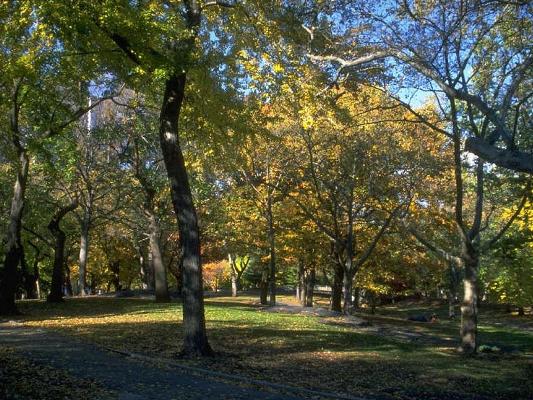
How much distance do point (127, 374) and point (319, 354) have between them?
586cm

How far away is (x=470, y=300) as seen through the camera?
16.5m

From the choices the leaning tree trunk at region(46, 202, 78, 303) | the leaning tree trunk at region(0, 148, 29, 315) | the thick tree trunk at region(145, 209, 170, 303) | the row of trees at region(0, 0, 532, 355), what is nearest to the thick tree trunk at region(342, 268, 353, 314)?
the row of trees at region(0, 0, 532, 355)

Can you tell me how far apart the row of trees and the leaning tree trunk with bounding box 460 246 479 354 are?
42 mm

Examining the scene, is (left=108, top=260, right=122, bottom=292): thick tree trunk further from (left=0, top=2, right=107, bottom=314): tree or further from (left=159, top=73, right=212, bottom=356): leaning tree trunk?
(left=159, top=73, right=212, bottom=356): leaning tree trunk

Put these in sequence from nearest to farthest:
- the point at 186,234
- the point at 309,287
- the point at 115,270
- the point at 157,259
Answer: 1. the point at 186,234
2. the point at 157,259
3. the point at 309,287
4. the point at 115,270

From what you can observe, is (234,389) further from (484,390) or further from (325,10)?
(325,10)

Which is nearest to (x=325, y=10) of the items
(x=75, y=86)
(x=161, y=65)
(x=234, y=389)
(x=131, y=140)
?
(x=161, y=65)

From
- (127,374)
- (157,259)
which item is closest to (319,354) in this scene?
(127,374)

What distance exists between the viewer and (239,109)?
14.3 m

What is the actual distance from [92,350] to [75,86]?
9.59 metres

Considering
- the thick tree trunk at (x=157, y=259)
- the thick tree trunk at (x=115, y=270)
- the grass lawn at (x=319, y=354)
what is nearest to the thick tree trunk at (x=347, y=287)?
the grass lawn at (x=319, y=354)

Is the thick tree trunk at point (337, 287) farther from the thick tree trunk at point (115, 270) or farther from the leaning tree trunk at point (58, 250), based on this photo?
the thick tree trunk at point (115, 270)

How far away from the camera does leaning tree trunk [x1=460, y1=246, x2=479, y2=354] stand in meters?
16.5

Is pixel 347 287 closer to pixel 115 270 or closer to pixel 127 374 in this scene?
pixel 127 374
